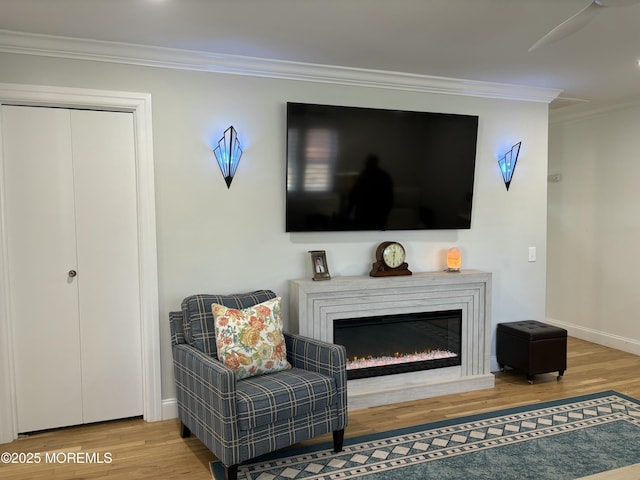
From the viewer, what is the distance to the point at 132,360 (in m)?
3.51

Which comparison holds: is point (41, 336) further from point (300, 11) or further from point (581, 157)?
point (581, 157)

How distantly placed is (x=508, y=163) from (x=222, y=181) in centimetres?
249

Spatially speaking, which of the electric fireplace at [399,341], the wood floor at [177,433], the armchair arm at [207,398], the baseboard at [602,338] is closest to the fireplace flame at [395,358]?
the electric fireplace at [399,341]

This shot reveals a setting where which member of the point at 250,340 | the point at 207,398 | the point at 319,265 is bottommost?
the point at 207,398

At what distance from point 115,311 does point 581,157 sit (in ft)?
16.3

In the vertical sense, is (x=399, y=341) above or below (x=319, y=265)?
below

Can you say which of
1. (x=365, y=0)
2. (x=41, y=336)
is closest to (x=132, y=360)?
(x=41, y=336)

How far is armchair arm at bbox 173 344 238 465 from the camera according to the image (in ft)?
8.39

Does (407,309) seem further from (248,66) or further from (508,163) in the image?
(248,66)

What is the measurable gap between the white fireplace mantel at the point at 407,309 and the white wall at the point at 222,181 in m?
0.26

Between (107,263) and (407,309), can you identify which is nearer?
(107,263)

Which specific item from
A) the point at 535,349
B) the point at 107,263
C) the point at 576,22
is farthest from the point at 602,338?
the point at 107,263

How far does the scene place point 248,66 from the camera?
140 inches

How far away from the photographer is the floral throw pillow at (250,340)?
297 cm
